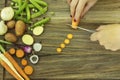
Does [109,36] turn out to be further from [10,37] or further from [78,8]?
[10,37]

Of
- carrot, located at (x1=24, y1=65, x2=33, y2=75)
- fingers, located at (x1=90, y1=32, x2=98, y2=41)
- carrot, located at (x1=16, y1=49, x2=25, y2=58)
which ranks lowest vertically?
carrot, located at (x1=24, y1=65, x2=33, y2=75)

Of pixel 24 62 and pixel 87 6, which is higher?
pixel 87 6

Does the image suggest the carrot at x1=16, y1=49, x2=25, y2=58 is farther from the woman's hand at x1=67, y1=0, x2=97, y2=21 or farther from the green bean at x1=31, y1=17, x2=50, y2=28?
the woman's hand at x1=67, y1=0, x2=97, y2=21

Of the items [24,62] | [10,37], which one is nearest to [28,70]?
[24,62]

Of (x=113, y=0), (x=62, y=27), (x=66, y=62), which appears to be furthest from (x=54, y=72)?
(x=113, y=0)

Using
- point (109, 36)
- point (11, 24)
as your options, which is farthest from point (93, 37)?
point (11, 24)

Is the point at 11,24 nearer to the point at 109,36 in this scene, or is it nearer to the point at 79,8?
the point at 79,8

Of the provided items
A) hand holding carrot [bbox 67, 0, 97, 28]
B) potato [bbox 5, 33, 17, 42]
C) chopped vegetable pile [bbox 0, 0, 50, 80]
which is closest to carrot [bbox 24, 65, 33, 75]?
chopped vegetable pile [bbox 0, 0, 50, 80]
